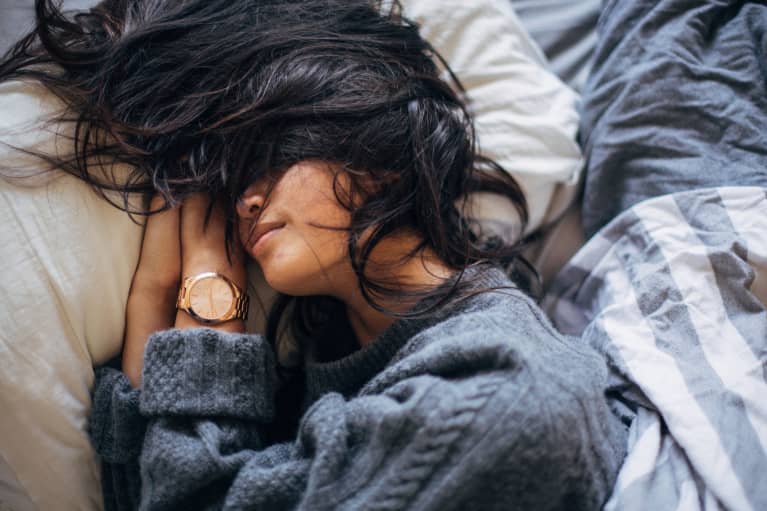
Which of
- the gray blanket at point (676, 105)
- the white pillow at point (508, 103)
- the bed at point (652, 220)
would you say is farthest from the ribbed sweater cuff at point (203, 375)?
the gray blanket at point (676, 105)

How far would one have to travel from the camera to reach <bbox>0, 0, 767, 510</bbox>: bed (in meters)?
0.72

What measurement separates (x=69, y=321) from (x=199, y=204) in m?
0.21

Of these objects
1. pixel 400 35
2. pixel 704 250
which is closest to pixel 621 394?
pixel 704 250

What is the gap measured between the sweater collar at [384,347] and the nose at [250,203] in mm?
227

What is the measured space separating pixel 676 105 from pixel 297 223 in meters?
0.60

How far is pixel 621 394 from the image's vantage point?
806mm

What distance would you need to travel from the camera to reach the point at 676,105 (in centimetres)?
90

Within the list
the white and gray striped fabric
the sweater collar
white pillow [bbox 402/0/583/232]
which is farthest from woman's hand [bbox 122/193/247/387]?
the white and gray striped fabric

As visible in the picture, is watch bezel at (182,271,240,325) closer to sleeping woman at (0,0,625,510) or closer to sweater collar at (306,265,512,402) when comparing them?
sleeping woman at (0,0,625,510)

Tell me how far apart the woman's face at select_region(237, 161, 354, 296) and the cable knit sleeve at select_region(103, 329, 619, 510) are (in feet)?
0.39

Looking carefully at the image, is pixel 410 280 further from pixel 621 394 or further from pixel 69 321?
pixel 69 321

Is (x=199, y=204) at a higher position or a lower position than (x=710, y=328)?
higher

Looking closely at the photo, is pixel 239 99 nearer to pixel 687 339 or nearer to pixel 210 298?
pixel 210 298

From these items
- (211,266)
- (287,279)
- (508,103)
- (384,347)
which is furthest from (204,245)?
(508,103)
